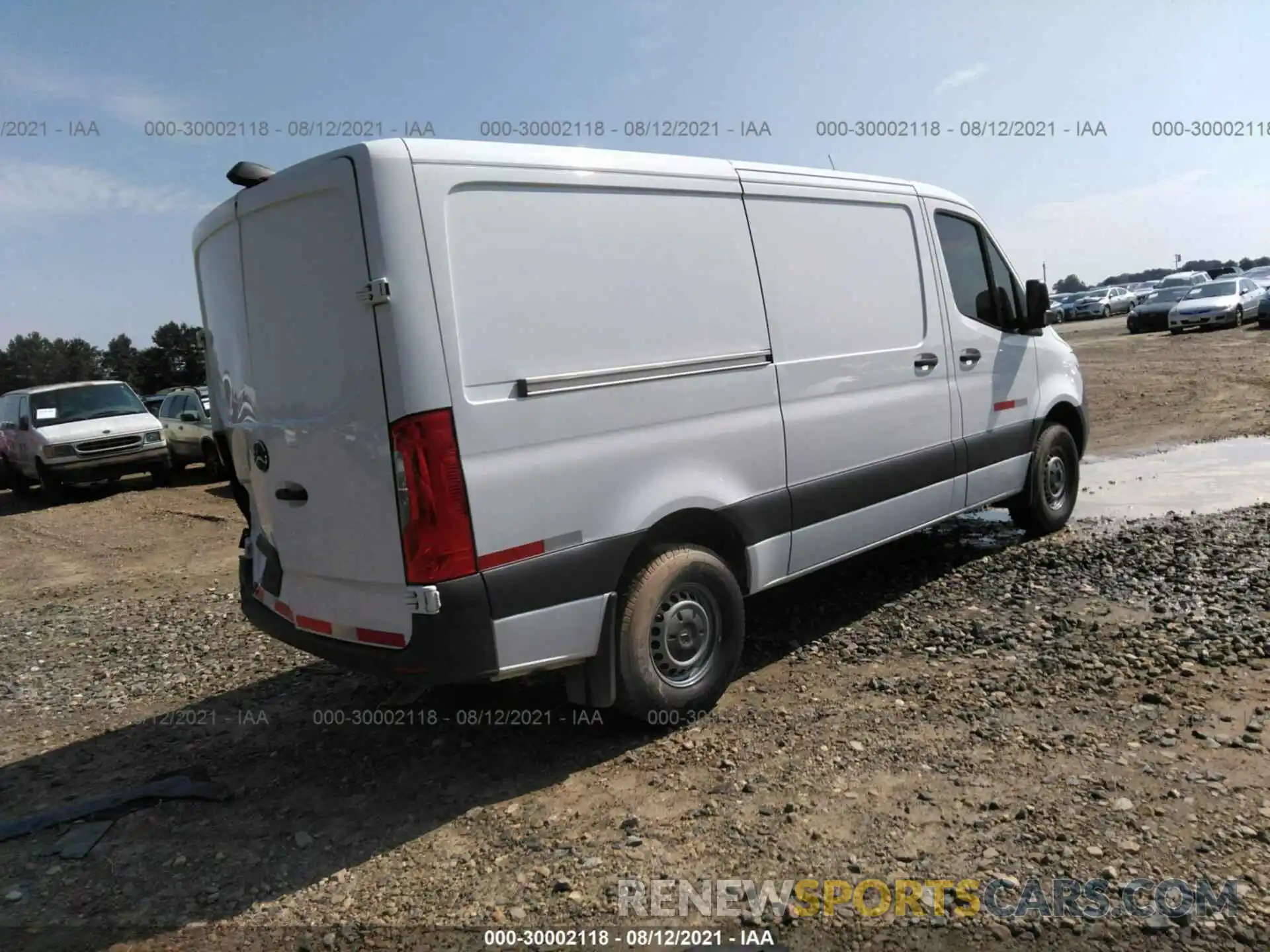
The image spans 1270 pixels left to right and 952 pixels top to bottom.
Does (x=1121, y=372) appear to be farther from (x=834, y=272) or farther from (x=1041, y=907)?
(x=1041, y=907)

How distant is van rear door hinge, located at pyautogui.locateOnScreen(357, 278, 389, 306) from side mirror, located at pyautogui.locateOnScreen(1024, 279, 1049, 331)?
4.78 meters

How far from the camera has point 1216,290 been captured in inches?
1125

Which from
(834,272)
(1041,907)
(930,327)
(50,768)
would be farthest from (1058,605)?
(50,768)

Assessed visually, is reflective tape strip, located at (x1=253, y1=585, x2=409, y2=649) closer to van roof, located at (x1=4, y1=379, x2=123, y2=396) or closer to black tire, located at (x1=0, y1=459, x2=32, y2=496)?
van roof, located at (x1=4, y1=379, x2=123, y2=396)

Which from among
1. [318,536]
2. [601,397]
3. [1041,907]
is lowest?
[1041,907]

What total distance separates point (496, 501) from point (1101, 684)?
288 centimetres

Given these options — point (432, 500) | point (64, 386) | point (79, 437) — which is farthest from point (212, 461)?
point (432, 500)

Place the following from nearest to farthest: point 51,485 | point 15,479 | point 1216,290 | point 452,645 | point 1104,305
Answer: point 452,645 → point 51,485 → point 15,479 → point 1216,290 → point 1104,305

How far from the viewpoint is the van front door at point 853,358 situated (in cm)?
473

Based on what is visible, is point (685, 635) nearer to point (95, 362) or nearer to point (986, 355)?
point (986, 355)

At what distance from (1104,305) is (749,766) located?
48491mm

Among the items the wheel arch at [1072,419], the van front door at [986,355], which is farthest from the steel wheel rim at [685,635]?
the wheel arch at [1072,419]

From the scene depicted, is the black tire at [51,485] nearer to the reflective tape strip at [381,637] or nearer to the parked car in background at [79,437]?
the parked car in background at [79,437]

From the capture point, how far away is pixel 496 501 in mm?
3551
